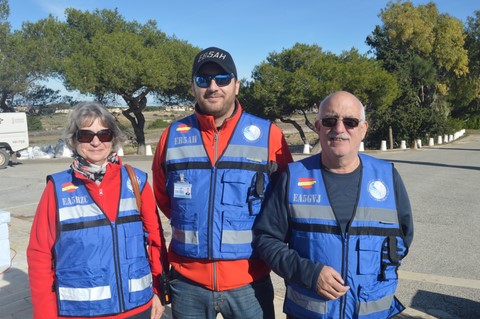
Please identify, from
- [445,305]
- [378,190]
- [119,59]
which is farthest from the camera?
[119,59]

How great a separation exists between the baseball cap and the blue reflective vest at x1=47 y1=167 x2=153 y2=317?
0.93 metres

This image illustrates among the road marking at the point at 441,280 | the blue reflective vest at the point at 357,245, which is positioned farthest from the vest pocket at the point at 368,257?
the road marking at the point at 441,280

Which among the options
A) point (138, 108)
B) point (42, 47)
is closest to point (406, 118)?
point (138, 108)

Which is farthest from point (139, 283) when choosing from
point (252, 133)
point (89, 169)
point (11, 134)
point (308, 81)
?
point (308, 81)

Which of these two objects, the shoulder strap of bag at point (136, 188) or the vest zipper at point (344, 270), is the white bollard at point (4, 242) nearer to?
the shoulder strap of bag at point (136, 188)

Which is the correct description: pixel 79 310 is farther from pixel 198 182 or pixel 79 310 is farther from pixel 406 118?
pixel 406 118

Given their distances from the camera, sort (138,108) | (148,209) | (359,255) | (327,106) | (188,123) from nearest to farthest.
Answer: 1. (359,255)
2. (327,106)
3. (148,209)
4. (188,123)
5. (138,108)

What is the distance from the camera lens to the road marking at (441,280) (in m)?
4.70

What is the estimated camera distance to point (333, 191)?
218cm

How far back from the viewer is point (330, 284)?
6.62 feet

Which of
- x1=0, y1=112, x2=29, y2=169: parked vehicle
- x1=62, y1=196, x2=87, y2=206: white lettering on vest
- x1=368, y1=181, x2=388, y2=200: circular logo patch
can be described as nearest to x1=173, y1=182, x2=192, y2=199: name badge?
x1=62, y1=196, x2=87, y2=206: white lettering on vest

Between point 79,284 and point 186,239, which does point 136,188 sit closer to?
point 186,239

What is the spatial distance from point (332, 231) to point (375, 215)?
0.77 feet

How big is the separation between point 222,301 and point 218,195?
608 mm
